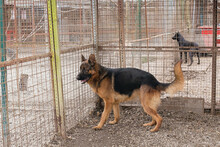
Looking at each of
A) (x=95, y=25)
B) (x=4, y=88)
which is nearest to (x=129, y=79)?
(x=95, y=25)

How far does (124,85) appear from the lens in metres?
5.15

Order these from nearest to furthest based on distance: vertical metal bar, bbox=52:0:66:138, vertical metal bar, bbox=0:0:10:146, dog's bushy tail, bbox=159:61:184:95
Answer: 1. vertical metal bar, bbox=0:0:10:146
2. vertical metal bar, bbox=52:0:66:138
3. dog's bushy tail, bbox=159:61:184:95

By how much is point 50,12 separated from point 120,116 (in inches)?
108

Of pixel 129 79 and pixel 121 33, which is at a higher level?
pixel 121 33

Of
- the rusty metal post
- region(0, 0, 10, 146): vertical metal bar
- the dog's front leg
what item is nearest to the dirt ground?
the dog's front leg

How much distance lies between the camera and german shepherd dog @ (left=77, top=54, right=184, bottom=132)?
4961 millimetres

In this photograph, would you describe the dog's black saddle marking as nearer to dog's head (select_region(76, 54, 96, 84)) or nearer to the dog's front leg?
the dog's front leg

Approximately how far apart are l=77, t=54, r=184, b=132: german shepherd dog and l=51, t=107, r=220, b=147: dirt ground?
23 cm

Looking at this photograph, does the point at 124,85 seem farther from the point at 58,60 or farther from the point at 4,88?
the point at 4,88

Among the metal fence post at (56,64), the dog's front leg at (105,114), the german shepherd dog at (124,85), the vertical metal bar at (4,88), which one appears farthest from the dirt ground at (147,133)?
the vertical metal bar at (4,88)

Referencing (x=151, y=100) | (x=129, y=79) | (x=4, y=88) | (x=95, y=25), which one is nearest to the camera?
(x=4, y=88)

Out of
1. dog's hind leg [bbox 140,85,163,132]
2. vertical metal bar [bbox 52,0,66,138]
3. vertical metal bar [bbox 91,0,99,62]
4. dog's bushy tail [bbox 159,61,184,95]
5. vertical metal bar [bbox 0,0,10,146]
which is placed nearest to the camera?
vertical metal bar [bbox 0,0,10,146]

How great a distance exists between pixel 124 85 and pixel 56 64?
56.5 inches

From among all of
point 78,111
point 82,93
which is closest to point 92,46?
point 82,93
